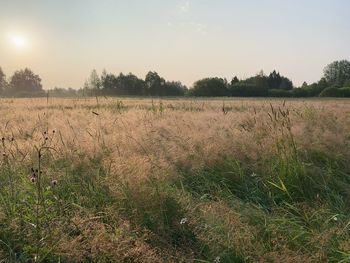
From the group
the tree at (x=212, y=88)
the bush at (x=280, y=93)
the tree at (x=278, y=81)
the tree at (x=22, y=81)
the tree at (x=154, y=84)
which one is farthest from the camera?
the tree at (x=278, y=81)

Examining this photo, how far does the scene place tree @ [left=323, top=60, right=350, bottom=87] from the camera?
100m

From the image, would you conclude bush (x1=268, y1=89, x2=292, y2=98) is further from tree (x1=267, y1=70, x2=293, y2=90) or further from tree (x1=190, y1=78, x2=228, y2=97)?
tree (x1=267, y1=70, x2=293, y2=90)

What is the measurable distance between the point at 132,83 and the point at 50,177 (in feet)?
241

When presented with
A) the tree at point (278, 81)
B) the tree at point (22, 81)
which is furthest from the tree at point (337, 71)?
the tree at point (22, 81)

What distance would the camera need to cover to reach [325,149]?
5875mm

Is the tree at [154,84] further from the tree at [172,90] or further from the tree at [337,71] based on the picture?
the tree at [337,71]

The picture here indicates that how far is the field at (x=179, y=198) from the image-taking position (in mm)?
3051

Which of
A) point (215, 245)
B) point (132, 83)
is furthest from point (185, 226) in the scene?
point (132, 83)

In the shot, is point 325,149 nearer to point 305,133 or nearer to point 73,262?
point 305,133

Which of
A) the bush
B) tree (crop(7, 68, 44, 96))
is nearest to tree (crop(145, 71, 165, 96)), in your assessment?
the bush

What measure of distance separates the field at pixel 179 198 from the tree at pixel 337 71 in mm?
102048

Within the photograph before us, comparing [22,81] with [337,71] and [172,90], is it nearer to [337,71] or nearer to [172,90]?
[172,90]

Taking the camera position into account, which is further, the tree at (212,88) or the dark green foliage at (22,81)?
the dark green foliage at (22,81)

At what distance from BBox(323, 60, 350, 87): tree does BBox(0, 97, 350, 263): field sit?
102 m
